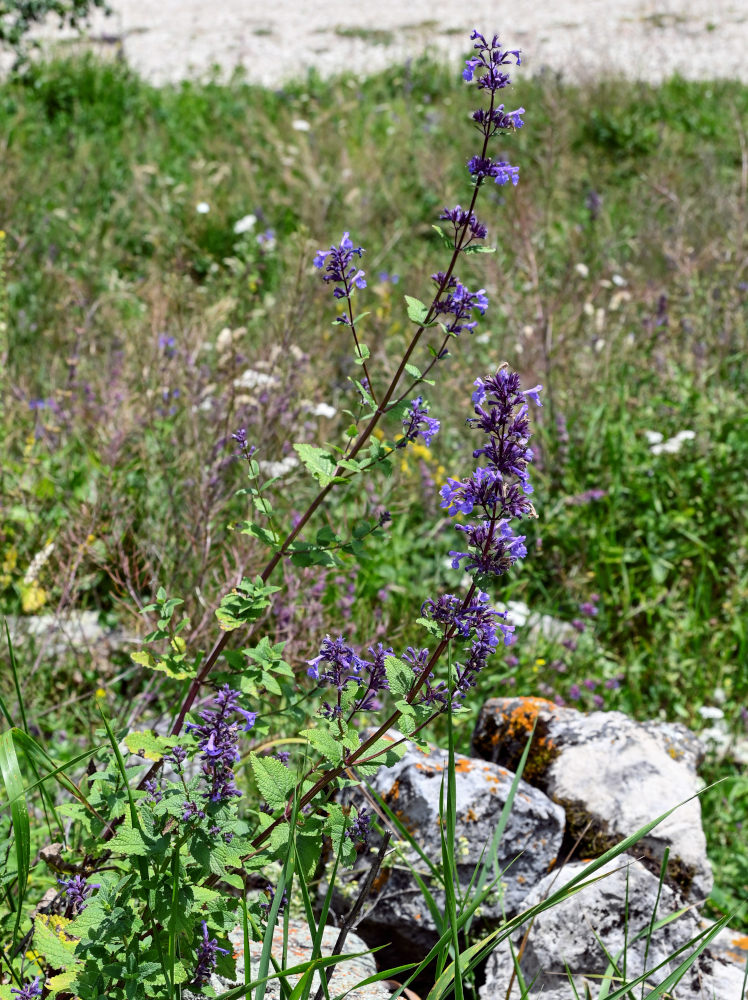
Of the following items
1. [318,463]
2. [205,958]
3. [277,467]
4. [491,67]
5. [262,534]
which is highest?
[491,67]

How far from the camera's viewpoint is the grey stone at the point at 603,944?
2.22 meters

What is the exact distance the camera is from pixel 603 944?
220cm

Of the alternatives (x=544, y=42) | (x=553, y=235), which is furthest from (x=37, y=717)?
(x=544, y=42)

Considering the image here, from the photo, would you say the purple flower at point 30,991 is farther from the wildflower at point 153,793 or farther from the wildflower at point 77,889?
the wildflower at point 153,793

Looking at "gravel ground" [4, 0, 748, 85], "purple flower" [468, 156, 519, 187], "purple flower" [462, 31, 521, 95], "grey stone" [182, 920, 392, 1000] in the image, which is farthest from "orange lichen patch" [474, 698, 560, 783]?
"gravel ground" [4, 0, 748, 85]

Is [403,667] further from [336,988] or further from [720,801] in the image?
[720,801]

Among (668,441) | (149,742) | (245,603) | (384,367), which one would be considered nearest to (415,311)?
(245,603)

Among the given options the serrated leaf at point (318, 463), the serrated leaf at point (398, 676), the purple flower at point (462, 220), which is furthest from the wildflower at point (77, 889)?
the purple flower at point (462, 220)

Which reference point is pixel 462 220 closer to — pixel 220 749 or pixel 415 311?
pixel 415 311

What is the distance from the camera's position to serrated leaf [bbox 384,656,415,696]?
5.32 ft

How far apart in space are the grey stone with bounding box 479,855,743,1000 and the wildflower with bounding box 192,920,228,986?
33.5 inches

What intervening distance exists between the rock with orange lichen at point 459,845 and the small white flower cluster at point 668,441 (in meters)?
2.03

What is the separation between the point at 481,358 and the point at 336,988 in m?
3.86

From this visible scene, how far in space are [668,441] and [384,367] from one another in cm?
156
